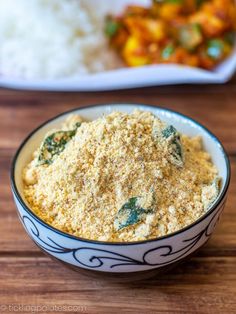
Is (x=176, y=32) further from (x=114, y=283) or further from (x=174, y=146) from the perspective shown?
(x=114, y=283)

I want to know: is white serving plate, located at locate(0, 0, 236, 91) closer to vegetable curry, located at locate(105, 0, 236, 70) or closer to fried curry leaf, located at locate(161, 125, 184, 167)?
vegetable curry, located at locate(105, 0, 236, 70)

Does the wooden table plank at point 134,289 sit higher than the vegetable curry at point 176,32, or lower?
lower

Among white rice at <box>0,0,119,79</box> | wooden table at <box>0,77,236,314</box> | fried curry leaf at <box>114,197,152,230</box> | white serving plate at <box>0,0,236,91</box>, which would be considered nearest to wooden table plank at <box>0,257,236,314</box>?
wooden table at <box>0,77,236,314</box>

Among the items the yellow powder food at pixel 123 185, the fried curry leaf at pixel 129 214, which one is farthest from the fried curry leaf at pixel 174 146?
the fried curry leaf at pixel 129 214

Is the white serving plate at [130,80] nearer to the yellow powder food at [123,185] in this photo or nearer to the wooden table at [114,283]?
the wooden table at [114,283]

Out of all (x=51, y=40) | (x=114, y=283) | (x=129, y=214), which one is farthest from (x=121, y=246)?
(x=51, y=40)
